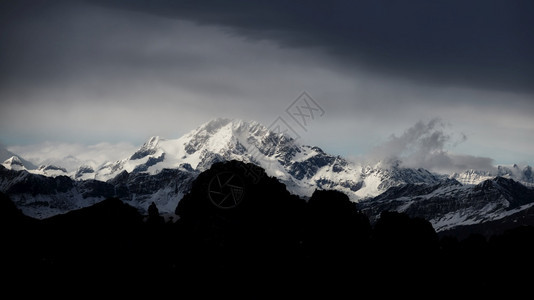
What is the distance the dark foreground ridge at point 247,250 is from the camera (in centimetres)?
11044

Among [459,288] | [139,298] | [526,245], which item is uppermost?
[526,245]

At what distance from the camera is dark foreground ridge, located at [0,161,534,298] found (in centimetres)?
11044

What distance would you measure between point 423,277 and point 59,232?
67923mm

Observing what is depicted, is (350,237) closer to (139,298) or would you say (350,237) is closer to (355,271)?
(355,271)

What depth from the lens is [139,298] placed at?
11000 cm

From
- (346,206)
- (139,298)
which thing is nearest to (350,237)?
(346,206)

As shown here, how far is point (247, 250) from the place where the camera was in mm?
124625

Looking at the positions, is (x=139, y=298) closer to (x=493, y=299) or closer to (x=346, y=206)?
(x=346, y=206)

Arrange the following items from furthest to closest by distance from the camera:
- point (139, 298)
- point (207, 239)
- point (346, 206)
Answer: point (346, 206) → point (207, 239) → point (139, 298)

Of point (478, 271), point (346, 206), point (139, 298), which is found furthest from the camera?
point (346, 206)

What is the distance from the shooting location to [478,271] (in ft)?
447

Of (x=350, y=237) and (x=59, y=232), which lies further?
(x=350, y=237)

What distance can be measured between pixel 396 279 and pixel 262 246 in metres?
26.2

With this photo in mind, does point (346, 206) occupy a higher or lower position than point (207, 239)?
higher
